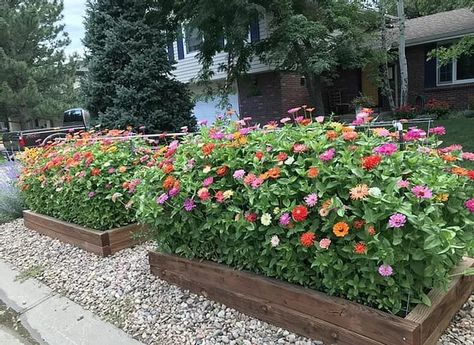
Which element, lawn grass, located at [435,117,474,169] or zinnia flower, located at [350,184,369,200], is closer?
zinnia flower, located at [350,184,369,200]

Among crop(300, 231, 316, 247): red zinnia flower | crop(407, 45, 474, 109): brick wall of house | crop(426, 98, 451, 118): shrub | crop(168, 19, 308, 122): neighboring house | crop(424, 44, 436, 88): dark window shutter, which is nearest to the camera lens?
crop(300, 231, 316, 247): red zinnia flower

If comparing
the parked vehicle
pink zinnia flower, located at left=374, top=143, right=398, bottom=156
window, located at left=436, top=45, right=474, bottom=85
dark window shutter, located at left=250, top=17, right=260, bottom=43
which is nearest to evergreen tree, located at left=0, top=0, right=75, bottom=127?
the parked vehicle

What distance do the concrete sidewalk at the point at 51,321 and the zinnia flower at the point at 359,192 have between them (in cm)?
165

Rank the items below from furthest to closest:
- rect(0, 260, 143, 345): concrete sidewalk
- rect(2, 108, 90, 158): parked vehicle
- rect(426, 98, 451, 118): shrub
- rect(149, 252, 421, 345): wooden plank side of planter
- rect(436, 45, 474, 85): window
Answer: rect(436, 45, 474, 85): window
rect(426, 98, 451, 118): shrub
rect(2, 108, 90, 158): parked vehicle
rect(0, 260, 143, 345): concrete sidewalk
rect(149, 252, 421, 345): wooden plank side of planter

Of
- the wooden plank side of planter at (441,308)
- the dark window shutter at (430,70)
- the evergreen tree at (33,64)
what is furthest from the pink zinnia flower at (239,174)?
the evergreen tree at (33,64)

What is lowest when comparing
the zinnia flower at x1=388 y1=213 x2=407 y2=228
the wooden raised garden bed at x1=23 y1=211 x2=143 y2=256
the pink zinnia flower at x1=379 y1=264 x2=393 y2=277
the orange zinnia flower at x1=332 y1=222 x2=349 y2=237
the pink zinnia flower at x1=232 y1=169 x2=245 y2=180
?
the wooden raised garden bed at x1=23 y1=211 x2=143 y2=256

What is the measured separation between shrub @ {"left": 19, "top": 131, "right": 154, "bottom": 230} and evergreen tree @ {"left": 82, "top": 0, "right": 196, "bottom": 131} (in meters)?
3.57

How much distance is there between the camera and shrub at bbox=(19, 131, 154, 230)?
4.03m

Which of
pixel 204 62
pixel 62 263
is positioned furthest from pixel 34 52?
pixel 62 263

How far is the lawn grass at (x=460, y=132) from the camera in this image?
7.97m

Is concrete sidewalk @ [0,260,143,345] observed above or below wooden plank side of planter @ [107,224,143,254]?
below

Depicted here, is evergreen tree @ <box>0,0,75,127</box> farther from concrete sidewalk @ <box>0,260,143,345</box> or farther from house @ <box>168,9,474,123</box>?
concrete sidewalk @ <box>0,260,143,345</box>

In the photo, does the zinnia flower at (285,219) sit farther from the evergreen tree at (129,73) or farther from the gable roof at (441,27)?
the gable roof at (441,27)

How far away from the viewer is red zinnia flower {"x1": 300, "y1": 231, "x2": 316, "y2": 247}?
7.00 feet
